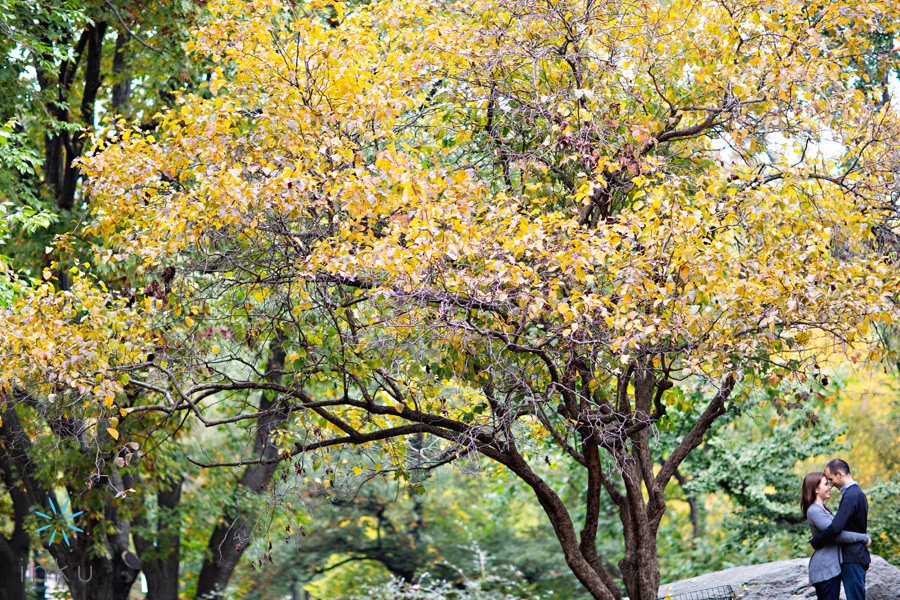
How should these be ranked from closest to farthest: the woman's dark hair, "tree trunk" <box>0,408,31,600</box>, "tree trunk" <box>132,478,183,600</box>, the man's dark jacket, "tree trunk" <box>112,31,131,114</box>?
the man's dark jacket < the woman's dark hair < "tree trunk" <box>0,408,31,600</box> < "tree trunk" <box>112,31,131,114</box> < "tree trunk" <box>132,478,183,600</box>

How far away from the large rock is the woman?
2.22 meters

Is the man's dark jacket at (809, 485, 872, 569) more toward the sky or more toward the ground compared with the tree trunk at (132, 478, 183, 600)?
more toward the ground

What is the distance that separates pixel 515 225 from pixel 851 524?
3.51 m

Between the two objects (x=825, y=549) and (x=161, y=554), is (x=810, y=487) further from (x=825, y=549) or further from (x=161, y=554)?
(x=161, y=554)

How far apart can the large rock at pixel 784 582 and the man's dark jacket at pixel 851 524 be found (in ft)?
7.69

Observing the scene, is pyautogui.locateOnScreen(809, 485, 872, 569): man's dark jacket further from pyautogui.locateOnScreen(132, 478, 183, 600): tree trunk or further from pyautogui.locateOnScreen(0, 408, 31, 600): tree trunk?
pyautogui.locateOnScreen(0, 408, 31, 600): tree trunk

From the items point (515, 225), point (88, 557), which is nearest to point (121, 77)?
point (88, 557)

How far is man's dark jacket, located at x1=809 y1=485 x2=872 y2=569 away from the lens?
608 cm

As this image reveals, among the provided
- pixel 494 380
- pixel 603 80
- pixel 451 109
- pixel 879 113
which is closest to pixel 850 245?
pixel 879 113

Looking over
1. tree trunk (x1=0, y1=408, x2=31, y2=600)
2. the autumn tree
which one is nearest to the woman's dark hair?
the autumn tree

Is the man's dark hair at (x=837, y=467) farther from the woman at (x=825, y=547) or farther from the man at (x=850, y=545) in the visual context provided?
the woman at (x=825, y=547)

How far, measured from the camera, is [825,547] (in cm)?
636

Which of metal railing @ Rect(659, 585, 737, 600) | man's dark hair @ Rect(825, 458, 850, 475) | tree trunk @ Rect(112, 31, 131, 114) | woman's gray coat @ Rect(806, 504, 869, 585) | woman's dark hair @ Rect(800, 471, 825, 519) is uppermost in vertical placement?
tree trunk @ Rect(112, 31, 131, 114)

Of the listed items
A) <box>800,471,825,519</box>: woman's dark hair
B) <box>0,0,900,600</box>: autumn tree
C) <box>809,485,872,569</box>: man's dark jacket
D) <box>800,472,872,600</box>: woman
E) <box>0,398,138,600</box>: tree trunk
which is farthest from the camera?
<box>0,398,138,600</box>: tree trunk
